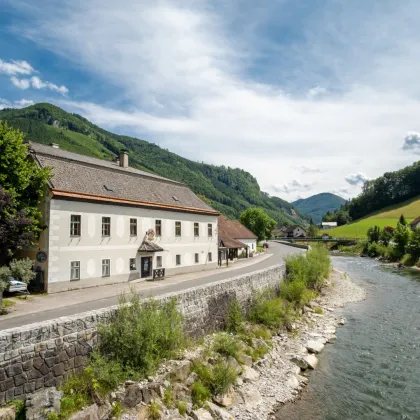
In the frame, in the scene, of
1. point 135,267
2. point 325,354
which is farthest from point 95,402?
point 135,267

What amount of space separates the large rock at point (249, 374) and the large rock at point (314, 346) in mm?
4862

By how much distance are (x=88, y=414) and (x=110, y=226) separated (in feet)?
57.3

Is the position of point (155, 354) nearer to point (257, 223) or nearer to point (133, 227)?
point (133, 227)

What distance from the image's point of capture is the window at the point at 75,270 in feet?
75.1

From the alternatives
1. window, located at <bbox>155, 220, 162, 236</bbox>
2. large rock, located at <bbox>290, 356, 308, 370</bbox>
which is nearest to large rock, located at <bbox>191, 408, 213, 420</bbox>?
large rock, located at <bbox>290, 356, 308, 370</bbox>

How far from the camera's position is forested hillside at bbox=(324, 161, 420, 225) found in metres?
147

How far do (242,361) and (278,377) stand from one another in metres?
1.69

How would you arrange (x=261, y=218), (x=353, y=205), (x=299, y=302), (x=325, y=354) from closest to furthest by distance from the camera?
(x=325, y=354), (x=299, y=302), (x=261, y=218), (x=353, y=205)

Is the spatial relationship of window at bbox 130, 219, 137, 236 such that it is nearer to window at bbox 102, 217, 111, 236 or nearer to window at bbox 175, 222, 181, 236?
window at bbox 102, 217, 111, 236

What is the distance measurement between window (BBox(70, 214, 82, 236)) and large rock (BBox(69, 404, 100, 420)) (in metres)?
15.1

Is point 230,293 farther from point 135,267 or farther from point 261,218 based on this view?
point 261,218

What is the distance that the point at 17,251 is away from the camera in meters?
23.0

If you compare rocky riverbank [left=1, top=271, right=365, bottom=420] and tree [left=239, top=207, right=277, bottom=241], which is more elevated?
tree [left=239, top=207, right=277, bottom=241]

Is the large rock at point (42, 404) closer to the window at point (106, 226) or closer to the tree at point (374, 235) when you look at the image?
the window at point (106, 226)
